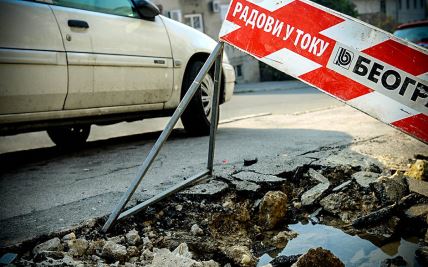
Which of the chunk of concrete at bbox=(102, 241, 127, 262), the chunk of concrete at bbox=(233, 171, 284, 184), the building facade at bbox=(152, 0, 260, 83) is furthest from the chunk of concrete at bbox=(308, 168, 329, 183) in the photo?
the building facade at bbox=(152, 0, 260, 83)

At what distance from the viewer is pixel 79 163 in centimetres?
347

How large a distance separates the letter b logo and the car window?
247 cm

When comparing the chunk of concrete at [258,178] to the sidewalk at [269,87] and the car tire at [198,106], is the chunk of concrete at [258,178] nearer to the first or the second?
the car tire at [198,106]

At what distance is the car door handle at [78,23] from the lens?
3.20 metres

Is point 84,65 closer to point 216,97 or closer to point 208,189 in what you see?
point 216,97

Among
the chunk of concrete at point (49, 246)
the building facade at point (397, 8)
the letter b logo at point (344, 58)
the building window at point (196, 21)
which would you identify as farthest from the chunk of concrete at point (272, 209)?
the building facade at point (397, 8)

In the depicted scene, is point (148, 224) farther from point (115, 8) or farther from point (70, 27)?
point (115, 8)

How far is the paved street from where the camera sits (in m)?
2.24

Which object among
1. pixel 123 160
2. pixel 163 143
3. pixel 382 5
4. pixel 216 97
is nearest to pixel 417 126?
pixel 216 97

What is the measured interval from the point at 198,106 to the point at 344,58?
7.58ft

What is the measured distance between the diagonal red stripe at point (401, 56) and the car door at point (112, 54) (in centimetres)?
236

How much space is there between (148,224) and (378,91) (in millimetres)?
1445

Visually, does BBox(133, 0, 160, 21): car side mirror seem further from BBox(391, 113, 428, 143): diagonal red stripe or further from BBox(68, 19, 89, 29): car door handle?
BBox(391, 113, 428, 143): diagonal red stripe

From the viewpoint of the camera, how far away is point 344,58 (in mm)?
1985
